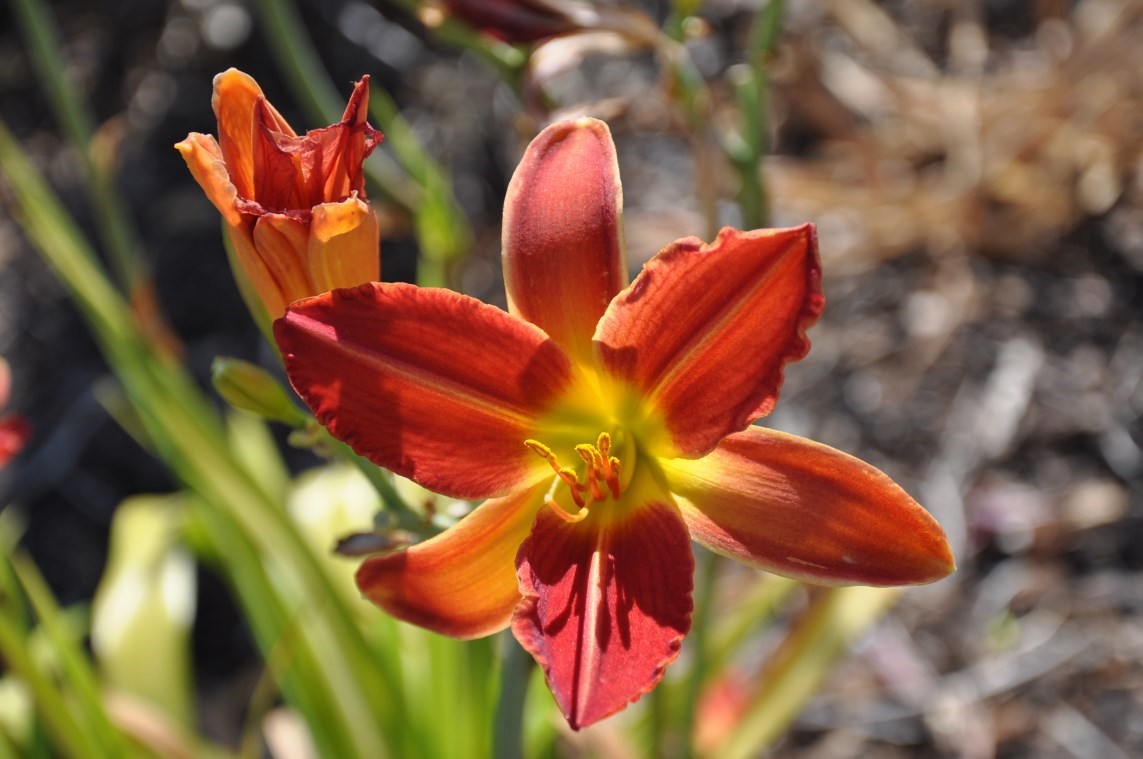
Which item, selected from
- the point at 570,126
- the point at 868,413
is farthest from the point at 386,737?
the point at 868,413

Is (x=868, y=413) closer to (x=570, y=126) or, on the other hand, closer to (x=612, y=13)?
(x=612, y=13)

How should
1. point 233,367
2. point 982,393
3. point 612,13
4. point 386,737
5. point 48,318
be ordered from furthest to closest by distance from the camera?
point 48,318 < point 982,393 < point 386,737 < point 612,13 < point 233,367

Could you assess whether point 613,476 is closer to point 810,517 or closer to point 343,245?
point 810,517

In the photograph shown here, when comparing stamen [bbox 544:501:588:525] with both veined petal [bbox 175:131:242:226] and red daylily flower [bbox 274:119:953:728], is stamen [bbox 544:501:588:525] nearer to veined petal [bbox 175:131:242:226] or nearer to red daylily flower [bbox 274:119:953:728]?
red daylily flower [bbox 274:119:953:728]

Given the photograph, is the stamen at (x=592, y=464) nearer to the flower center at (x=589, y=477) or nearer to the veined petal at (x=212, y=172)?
the flower center at (x=589, y=477)

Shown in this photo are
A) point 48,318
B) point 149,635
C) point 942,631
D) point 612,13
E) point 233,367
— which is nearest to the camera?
point 233,367

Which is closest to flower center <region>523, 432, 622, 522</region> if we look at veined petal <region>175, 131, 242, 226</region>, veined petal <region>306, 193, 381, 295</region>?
veined petal <region>306, 193, 381, 295</region>

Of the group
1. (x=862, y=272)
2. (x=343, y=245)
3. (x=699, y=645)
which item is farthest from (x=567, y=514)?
(x=862, y=272)
